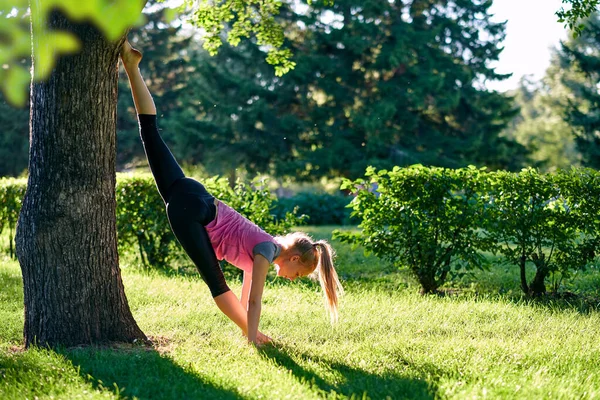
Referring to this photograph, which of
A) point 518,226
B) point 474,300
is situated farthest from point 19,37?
point 518,226

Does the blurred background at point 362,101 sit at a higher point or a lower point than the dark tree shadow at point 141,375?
higher

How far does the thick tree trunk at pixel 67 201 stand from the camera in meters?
4.93

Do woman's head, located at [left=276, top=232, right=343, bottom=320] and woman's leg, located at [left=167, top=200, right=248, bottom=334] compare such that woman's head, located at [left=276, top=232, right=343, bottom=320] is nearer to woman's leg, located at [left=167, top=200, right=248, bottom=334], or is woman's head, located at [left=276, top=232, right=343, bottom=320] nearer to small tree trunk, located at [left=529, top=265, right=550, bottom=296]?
woman's leg, located at [left=167, top=200, right=248, bottom=334]

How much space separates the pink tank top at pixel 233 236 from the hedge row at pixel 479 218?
296 cm

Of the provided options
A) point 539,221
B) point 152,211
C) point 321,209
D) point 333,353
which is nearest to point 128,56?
point 333,353

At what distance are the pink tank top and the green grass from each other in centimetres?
71

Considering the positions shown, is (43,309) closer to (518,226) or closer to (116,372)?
(116,372)

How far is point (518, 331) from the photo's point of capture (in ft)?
19.7

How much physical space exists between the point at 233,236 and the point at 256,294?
59 centimetres

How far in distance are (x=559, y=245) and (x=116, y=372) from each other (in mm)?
5609

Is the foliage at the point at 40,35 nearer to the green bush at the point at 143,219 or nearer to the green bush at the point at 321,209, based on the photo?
the green bush at the point at 143,219

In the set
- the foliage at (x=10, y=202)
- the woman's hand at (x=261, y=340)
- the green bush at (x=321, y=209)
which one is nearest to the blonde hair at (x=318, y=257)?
the woman's hand at (x=261, y=340)

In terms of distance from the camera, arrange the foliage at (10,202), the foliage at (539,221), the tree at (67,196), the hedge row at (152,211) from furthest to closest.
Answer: the foliage at (10,202)
the hedge row at (152,211)
the foliage at (539,221)
the tree at (67,196)

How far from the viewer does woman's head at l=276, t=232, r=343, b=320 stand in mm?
5312
